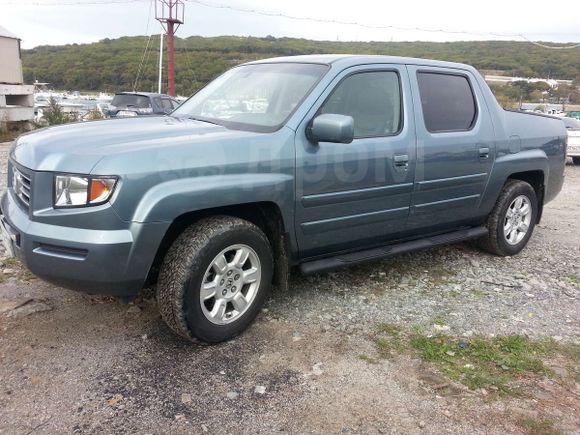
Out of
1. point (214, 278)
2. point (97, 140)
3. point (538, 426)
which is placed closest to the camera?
point (538, 426)

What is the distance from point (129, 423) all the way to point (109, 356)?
0.66 metres

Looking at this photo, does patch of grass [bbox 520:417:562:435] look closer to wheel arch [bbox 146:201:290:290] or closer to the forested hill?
wheel arch [bbox 146:201:290:290]

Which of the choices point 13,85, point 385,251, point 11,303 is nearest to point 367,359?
point 385,251

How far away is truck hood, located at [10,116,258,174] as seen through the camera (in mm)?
2643

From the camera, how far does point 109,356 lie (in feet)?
9.69

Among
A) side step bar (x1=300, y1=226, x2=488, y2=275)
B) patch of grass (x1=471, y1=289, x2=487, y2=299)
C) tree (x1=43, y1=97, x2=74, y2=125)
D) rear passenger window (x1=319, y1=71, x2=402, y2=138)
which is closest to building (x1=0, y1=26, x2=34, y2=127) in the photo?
tree (x1=43, y1=97, x2=74, y2=125)

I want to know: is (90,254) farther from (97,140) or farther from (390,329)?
(390,329)

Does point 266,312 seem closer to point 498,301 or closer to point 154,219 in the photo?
point 154,219

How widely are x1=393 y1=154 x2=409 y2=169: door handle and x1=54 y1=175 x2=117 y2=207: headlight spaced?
6.58 feet

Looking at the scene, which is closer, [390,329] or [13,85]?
[390,329]

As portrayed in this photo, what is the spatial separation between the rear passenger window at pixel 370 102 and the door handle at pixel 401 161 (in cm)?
18

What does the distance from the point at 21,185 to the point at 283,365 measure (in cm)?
185

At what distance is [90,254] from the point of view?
2.60 metres

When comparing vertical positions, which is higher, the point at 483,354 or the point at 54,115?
the point at 54,115
